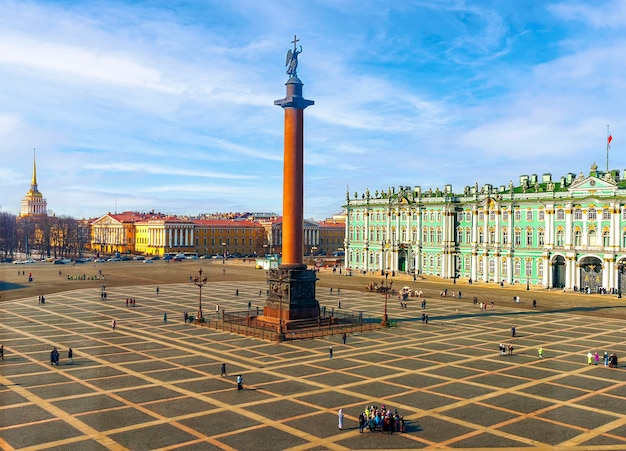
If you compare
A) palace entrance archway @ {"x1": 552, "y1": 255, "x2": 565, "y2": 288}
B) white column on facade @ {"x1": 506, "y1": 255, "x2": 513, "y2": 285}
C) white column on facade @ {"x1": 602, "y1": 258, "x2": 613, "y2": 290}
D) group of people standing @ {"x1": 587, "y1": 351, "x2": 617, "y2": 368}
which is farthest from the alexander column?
white column on facade @ {"x1": 506, "y1": 255, "x2": 513, "y2": 285}

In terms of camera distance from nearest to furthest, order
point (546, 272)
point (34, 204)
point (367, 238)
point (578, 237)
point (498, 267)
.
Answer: point (578, 237), point (546, 272), point (498, 267), point (367, 238), point (34, 204)

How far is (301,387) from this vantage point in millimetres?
31797

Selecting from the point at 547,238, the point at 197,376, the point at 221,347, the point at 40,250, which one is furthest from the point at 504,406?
the point at 40,250

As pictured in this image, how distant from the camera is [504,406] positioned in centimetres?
2875

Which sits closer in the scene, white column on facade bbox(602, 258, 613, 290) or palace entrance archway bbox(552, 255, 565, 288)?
white column on facade bbox(602, 258, 613, 290)

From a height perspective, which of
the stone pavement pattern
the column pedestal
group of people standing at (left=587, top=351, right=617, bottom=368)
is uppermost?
the column pedestal

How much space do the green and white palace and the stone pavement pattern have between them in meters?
28.2

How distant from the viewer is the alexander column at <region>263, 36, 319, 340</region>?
48938 mm

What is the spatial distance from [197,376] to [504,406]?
1622 centimetres

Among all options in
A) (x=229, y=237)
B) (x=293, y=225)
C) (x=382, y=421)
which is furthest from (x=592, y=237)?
(x=229, y=237)

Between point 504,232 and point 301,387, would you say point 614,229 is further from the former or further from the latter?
point 301,387

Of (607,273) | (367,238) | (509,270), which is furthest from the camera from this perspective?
(367,238)

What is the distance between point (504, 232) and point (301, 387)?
217ft

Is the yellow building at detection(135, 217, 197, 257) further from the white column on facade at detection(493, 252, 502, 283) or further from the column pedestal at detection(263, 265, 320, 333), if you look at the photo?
the column pedestal at detection(263, 265, 320, 333)
